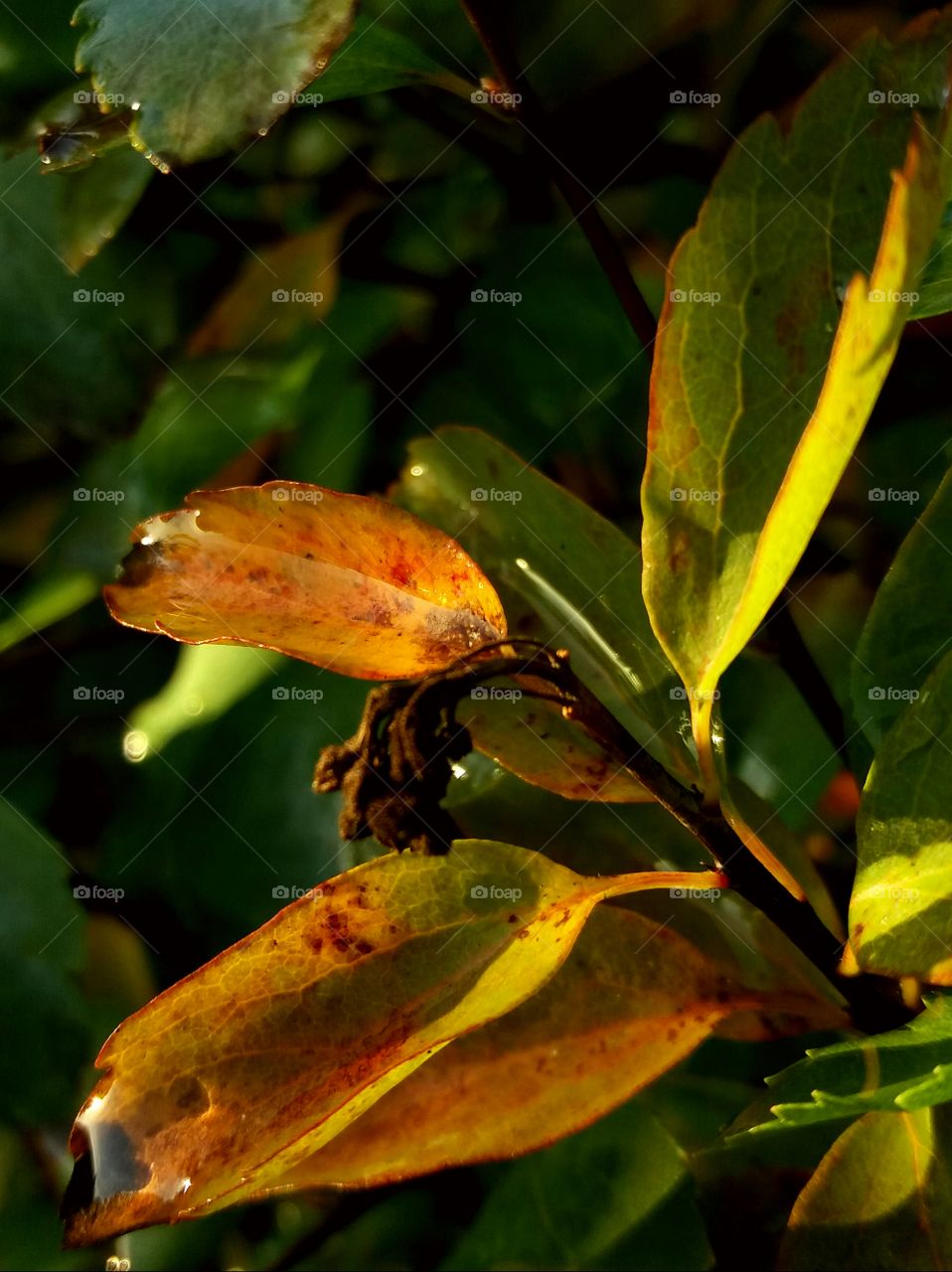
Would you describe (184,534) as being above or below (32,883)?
above

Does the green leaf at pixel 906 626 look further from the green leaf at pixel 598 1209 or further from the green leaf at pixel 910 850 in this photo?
the green leaf at pixel 598 1209

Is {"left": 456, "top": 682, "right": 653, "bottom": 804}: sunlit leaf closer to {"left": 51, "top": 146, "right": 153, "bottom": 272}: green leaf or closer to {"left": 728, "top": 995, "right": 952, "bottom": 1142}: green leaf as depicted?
{"left": 728, "top": 995, "right": 952, "bottom": 1142}: green leaf

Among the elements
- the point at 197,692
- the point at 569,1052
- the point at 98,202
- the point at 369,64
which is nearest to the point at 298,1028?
the point at 569,1052

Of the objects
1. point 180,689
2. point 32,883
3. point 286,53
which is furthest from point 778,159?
point 32,883

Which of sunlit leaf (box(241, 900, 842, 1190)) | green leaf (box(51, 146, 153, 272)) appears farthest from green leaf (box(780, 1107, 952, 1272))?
green leaf (box(51, 146, 153, 272))

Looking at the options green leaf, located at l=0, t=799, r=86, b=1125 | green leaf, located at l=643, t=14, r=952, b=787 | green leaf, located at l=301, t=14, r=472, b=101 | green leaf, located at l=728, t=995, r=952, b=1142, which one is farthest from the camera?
green leaf, located at l=0, t=799, r=86, b=1125

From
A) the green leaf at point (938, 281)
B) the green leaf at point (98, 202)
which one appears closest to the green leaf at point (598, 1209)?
the green leaf at point (938, 281)

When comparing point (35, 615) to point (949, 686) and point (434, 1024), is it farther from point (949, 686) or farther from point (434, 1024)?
point (949, 686)
